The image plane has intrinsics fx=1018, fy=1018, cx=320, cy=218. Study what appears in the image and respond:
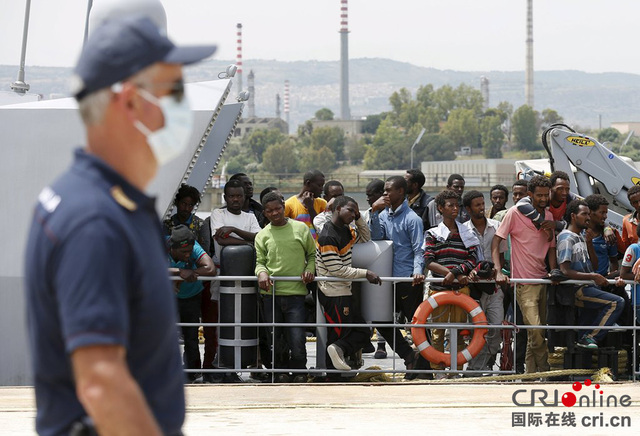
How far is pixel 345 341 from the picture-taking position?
8.67 metres

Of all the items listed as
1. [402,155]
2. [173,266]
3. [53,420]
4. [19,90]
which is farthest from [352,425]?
[402,155]

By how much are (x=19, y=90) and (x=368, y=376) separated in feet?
17.9

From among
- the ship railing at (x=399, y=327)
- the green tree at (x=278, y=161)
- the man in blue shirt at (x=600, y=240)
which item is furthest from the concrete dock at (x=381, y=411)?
the green tree at (x=278, y=161)

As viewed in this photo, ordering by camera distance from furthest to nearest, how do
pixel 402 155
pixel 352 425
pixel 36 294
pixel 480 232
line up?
pixel 402 155, pixel 480 232, pixel 352 425, pixel 36 294

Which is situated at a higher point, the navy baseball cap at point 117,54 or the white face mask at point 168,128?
the navy baseball cap at point 117,54

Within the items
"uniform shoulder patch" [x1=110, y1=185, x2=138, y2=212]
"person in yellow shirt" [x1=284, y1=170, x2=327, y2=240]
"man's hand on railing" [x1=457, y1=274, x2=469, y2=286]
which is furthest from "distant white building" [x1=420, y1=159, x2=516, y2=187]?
"uniform shoulder patch" [x1=110, y1=185, x2=138, y2=212]

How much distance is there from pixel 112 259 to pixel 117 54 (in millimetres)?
450

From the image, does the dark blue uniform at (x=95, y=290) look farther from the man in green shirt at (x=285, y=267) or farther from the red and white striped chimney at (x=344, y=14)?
the red and white striped chimney at (x=344, y=14)

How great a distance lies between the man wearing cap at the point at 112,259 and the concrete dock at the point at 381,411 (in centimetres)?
400

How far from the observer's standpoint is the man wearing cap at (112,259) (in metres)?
2.05

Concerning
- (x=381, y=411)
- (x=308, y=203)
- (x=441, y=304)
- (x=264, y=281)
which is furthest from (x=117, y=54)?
(x=308, y=203)

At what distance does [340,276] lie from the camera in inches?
337

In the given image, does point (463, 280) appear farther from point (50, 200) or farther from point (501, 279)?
point (50, 200)

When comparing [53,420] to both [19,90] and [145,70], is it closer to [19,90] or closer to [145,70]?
[145,70]
